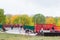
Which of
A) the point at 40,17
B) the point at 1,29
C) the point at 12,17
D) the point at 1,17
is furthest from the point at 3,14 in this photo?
the point at 12,17

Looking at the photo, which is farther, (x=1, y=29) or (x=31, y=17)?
(x=31, y=17)

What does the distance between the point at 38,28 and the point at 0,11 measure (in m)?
14.5

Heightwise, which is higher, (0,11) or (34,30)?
(0,11)

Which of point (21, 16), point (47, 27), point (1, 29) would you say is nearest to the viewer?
point (47, 27)

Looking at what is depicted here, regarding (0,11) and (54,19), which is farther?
(54,19)

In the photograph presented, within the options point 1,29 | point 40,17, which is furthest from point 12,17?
point 1,29

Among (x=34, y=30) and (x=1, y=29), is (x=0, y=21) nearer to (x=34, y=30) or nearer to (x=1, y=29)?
(x=1, y=29)

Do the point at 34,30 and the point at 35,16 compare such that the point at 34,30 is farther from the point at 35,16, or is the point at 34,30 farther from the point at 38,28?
the point at 35,16

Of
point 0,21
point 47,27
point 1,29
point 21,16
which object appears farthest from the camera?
point 21,16

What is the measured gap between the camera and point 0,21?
124 ft

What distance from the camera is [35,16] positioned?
5072cm

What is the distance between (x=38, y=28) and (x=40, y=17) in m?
24.4

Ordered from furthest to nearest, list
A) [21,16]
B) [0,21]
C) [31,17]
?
[31,17], [21,16], [0,21]

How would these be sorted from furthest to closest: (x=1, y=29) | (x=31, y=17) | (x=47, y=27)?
(x=31, y=17), (x=1, y=29), (x=47, y=27)
